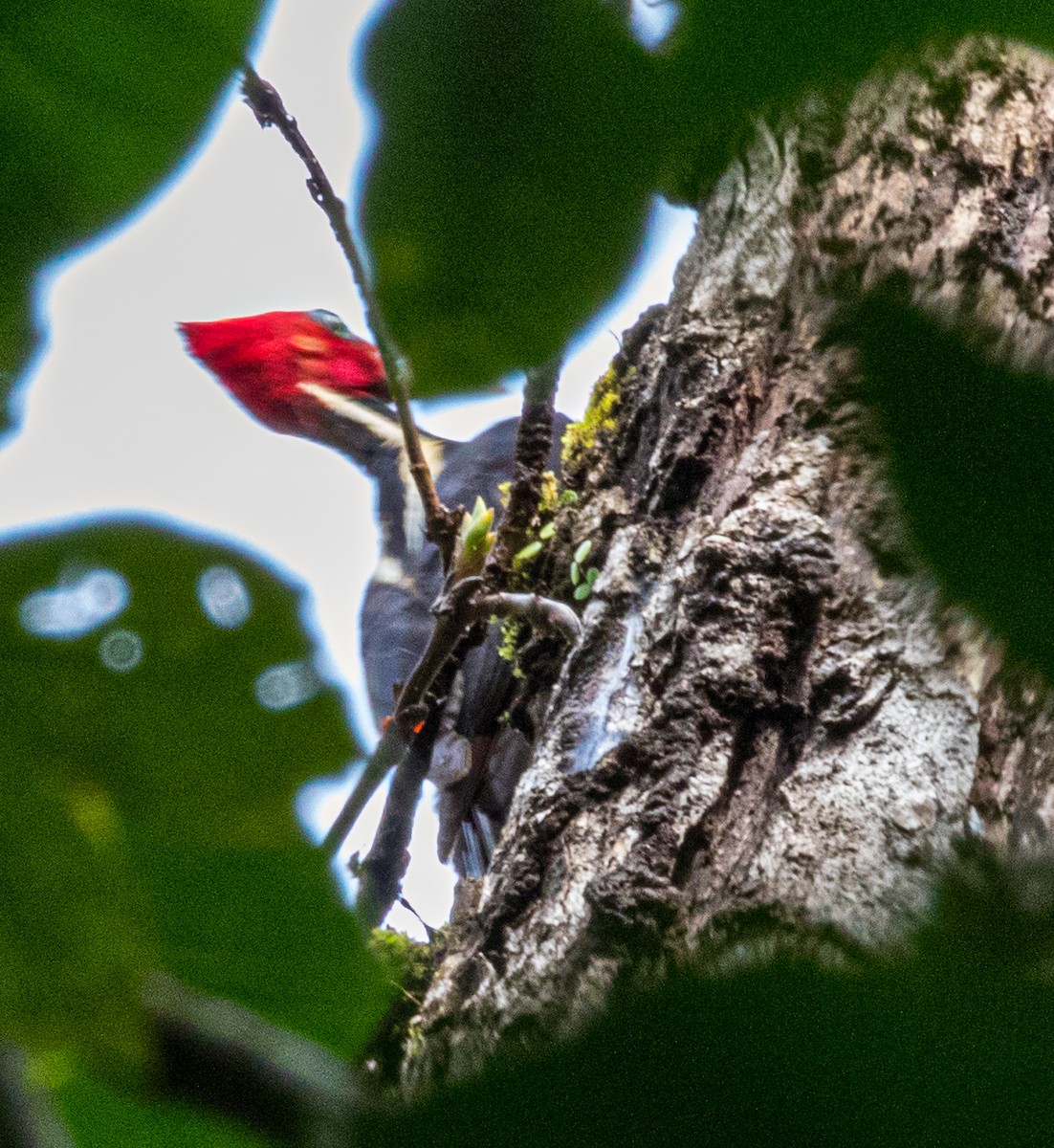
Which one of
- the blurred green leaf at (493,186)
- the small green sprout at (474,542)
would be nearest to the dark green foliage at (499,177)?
the blurred green leaf at (493,186)

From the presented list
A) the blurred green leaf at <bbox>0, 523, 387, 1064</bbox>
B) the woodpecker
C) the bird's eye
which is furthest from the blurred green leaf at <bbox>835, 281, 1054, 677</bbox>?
the bird's eye

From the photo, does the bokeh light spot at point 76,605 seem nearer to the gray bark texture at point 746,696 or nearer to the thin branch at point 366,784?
the thin branch at point 366,784

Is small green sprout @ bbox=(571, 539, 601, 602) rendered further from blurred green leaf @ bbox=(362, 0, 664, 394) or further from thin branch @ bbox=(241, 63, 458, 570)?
blurred green leaf @ bbox=(362, 0, 664, 394)

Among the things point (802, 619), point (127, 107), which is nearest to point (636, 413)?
point (802, 619)

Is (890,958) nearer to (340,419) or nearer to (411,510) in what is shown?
(340,419)

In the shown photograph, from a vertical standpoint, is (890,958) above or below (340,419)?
below

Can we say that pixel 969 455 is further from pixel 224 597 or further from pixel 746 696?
pixel 746 696
